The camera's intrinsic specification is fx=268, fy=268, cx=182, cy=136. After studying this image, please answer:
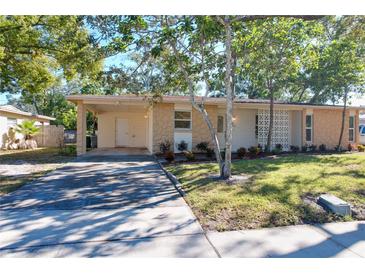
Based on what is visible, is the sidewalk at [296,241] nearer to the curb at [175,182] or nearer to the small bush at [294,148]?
the curb at [175,182]

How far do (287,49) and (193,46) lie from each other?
144 inches

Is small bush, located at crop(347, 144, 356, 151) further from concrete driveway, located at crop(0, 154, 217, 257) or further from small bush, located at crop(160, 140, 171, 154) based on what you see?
concrete driveway, located at crop(0, 154, 217, 257)

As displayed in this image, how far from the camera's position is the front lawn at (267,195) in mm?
4402

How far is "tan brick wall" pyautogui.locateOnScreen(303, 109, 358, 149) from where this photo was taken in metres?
16.5

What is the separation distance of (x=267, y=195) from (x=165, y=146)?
28.2ft

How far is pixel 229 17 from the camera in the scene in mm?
6773

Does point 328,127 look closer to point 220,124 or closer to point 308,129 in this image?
point 308,129

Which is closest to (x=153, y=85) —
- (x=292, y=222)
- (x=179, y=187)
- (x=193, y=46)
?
(x=193, y=46)

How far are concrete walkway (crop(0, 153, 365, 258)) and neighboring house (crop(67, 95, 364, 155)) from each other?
792 centimetres

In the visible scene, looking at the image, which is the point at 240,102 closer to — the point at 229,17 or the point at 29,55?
the point at 229,17

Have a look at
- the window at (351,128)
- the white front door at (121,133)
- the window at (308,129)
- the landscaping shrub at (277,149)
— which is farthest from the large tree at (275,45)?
the white front door at (121,133)

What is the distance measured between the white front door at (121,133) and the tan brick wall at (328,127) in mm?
12052

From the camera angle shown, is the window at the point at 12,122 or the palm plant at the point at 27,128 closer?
the palm plant at the point at 27,128

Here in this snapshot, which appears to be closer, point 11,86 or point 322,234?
point 322,234
